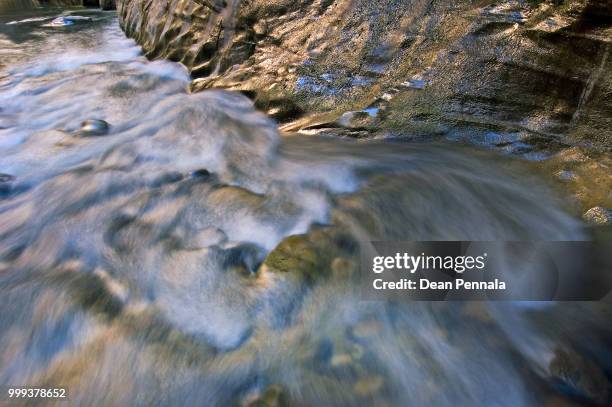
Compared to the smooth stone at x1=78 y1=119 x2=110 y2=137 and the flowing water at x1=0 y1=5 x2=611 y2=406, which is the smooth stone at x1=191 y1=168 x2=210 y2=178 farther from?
the smooth stone at x1=78 y1=119 x2=110 y2=137

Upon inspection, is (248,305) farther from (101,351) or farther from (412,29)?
(412,29)

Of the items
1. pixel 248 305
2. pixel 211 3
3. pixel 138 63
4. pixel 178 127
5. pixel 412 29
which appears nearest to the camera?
pixel 248 305

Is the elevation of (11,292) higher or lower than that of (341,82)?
lower

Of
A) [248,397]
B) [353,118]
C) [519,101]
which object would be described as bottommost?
[248,397]

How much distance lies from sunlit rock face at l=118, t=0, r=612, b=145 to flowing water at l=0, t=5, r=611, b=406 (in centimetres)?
39

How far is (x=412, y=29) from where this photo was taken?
11.2 feet

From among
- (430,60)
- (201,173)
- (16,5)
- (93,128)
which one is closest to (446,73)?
(430,60)

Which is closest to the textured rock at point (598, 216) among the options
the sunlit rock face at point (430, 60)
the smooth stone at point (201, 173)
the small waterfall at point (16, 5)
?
the sunlit rock face at point (430, 60)

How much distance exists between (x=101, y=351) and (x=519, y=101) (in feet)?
9.48

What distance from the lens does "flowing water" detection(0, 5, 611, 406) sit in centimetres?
170

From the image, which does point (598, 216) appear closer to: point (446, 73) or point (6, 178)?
point (446, 73)

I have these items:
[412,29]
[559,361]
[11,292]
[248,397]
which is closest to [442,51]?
[412,29]

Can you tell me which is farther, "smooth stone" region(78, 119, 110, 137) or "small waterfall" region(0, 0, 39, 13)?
"small waterfall" region(0, 0, 39, 13)

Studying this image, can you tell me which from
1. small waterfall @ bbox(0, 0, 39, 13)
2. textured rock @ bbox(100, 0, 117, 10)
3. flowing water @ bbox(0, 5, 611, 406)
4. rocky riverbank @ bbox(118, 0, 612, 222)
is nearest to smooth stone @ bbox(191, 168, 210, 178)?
flowing water @ bbox(0, 5, 611, 406)
